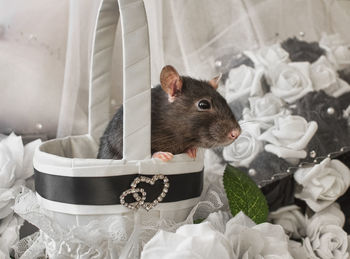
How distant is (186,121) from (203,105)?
0.12 feet

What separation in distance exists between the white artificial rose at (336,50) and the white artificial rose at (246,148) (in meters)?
0.23

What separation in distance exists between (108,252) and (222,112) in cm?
26

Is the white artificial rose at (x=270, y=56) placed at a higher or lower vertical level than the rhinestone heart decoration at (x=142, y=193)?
lower

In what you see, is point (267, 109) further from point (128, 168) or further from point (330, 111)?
point (128, 168)

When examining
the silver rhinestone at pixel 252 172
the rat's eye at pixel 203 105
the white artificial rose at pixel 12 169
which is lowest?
the silver rhinestone at pixel 252 172

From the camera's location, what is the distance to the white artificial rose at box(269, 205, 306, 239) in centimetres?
85

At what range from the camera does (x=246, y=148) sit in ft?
2.78

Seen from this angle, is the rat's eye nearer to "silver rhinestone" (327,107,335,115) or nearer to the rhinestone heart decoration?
the rhinestone heart decoration

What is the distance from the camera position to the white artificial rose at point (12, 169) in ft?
2.48

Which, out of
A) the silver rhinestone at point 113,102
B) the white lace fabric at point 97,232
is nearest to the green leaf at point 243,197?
the white lace fabric at point 97,232

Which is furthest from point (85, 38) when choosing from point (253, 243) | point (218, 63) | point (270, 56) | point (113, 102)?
point (253, 243)

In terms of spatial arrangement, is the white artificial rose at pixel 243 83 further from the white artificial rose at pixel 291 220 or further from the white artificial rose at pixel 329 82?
the white artificial rose at pixel 291 220

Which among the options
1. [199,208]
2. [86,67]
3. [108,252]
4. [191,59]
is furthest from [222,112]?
[86,67]

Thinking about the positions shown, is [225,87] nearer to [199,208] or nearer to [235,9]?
[235,9]
